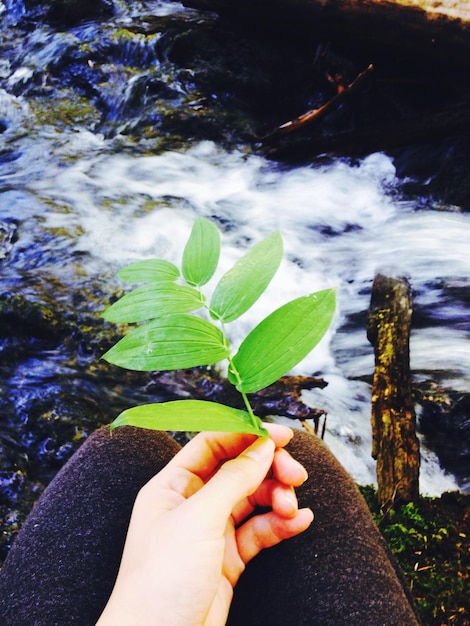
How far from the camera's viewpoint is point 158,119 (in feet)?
14.4

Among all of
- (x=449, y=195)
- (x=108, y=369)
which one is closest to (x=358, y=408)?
(x=108, y=369)

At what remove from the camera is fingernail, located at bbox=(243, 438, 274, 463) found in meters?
1.04

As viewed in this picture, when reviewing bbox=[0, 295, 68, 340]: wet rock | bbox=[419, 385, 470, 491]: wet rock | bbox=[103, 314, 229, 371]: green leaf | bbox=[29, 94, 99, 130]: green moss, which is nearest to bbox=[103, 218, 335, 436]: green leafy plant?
bbox=[103, 314, 229, 371]: green leaf

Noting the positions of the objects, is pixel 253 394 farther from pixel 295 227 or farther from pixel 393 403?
pixel 295 227

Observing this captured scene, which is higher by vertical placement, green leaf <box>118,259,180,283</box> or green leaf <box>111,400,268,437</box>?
green leaf <box>118,259,180,283</box>

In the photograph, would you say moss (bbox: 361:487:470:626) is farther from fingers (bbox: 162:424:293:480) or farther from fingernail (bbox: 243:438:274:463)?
fingernail (bbox: 243:438:274:463)

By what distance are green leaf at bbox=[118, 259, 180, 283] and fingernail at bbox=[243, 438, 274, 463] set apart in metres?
0.43

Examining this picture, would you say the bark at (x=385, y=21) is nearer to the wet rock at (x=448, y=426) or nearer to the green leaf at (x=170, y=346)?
the wet rock at (x=448, y=426)

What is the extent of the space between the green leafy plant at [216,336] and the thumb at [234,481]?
0.28ft

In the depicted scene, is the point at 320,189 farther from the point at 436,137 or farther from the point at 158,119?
the point at 158,119

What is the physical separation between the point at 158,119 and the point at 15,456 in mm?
3277

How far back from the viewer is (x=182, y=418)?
789 millimetres

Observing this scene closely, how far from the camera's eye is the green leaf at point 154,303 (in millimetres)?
1037

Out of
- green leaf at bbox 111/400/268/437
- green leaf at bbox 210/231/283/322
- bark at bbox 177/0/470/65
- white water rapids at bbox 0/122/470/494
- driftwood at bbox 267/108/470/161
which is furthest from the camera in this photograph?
driftwood at bbox 267/108/470/161
